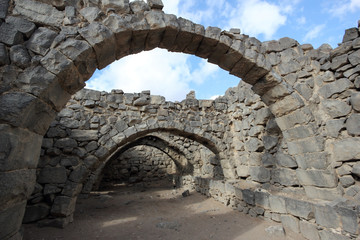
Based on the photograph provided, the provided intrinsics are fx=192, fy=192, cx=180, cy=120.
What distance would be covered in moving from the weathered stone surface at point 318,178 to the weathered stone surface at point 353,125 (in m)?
0.66

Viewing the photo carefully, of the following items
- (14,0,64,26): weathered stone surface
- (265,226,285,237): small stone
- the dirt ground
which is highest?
(14,0,64,26): weathered stone surface

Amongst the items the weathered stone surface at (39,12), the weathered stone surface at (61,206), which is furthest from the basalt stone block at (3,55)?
the weathered stone surface at (61,206)

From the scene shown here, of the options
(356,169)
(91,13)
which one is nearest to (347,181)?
(356,169)

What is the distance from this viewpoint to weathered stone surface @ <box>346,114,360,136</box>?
268 centimetres

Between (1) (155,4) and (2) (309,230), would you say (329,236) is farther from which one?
(1) (155,4)

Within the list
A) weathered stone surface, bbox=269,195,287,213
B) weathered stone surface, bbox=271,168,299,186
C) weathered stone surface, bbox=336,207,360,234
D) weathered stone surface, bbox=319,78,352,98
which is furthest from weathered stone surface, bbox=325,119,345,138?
weathered stone surface, bbox=269,195,287,213

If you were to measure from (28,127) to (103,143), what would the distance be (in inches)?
135

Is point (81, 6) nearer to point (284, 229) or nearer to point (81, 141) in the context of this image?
point (81, 141)

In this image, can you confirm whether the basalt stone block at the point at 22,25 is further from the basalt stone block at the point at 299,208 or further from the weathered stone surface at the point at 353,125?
the basalt stone block at the point at 299,208

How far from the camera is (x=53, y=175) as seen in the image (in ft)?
14.1

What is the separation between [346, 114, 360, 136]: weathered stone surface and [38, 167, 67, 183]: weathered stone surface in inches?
214

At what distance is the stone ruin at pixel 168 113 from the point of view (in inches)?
66.7

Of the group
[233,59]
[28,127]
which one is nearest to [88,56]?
[28,127]

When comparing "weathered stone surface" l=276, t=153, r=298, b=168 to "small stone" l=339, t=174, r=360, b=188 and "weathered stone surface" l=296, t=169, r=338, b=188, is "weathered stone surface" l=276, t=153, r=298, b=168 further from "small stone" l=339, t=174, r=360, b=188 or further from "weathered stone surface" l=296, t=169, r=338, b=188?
"small stone" l=339, t=174, r=360, b=188
